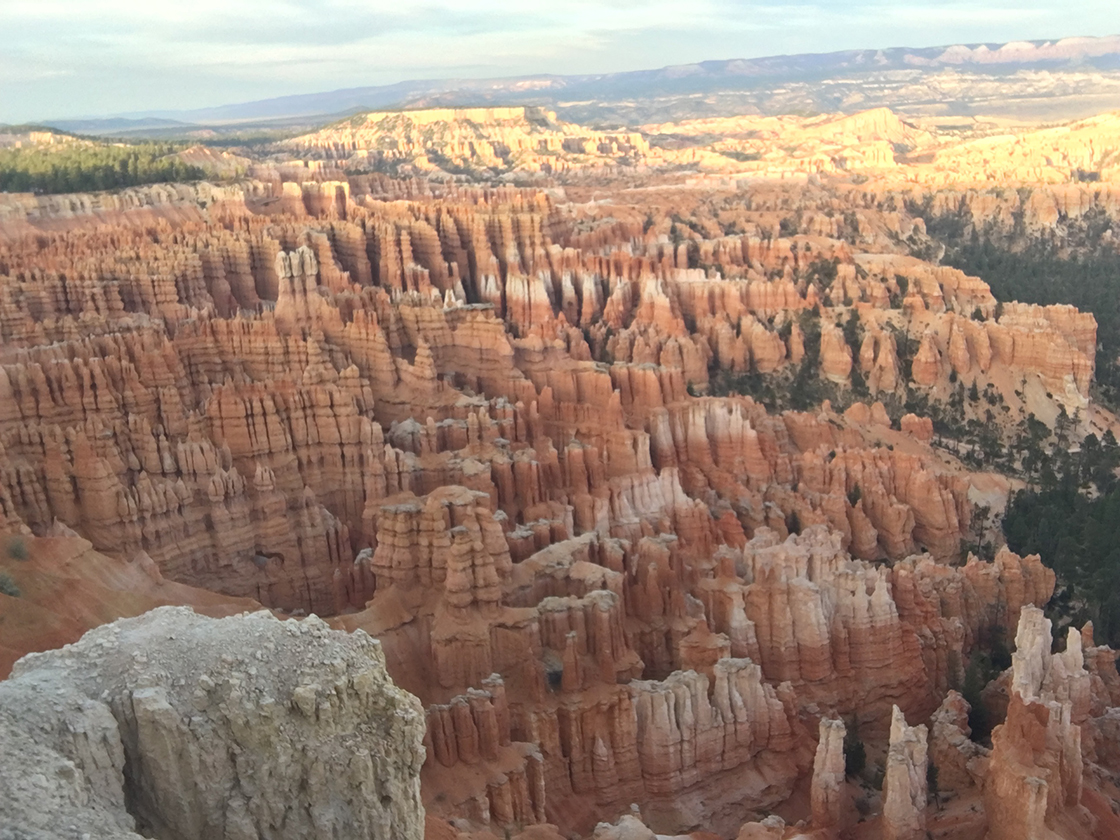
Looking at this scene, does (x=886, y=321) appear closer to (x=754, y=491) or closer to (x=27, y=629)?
(x=754, y=491)

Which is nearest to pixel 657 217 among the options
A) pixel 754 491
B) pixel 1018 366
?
pixel 1018 366

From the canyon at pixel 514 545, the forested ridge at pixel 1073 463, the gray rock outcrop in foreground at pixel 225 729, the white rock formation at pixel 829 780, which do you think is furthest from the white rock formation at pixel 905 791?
the forested ridge at pixel 1073 463

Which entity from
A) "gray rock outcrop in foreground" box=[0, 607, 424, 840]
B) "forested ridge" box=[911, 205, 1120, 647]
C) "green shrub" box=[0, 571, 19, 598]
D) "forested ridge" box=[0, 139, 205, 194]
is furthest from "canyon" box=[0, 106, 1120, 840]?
"forested ridge" box=[0, 139, 205, 194]

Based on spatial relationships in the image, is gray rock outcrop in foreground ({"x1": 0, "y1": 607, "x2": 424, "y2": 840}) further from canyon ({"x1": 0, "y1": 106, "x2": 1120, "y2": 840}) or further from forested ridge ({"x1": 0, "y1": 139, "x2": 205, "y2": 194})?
forested ridge ({"x1": 0, "y1": 139, "x2": 205, "y2": 194})

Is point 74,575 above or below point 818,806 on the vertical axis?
above

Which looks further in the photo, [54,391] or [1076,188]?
[1076,188]

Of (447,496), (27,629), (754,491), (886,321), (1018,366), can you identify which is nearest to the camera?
(27,629)

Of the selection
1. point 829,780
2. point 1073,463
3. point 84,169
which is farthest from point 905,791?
point 84,169
